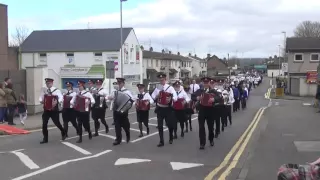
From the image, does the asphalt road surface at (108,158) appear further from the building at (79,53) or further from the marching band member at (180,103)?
the building at (79,53)

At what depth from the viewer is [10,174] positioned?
8352 millimetres

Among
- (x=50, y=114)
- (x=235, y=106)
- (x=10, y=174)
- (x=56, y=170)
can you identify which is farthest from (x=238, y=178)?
(x=235, y=106)

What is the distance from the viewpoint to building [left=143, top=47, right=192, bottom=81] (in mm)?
66938

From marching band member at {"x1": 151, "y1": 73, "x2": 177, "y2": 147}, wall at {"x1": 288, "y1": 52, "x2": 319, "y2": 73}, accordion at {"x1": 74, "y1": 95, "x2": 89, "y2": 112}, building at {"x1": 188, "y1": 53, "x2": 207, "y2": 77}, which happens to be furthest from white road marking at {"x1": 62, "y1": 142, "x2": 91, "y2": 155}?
building at {"x1": 188, "y1": 53, "x2": 207, "y2": 77}

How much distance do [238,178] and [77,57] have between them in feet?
137

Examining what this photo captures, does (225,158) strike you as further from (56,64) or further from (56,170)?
(56,64)

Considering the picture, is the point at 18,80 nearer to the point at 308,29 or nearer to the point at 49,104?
the point at 49,104

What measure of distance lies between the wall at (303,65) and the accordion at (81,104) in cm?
4532

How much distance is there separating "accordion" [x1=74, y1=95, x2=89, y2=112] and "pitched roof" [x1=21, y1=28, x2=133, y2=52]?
110 ft

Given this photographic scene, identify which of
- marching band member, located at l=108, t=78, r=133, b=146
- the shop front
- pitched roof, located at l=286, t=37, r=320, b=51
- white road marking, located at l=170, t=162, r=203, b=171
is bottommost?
white road marking, located at l=170, t=162, r=203, b=171

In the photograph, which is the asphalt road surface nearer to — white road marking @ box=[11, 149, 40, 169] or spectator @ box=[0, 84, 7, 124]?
white road marking @ box=[11, 149, 40, 169]

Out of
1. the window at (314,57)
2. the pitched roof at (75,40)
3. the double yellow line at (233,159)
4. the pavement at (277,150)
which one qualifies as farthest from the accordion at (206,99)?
the window at (314,57)

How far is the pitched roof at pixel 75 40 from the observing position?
4781 centimetres

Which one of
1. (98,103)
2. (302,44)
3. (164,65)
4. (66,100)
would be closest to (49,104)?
(66,100)
